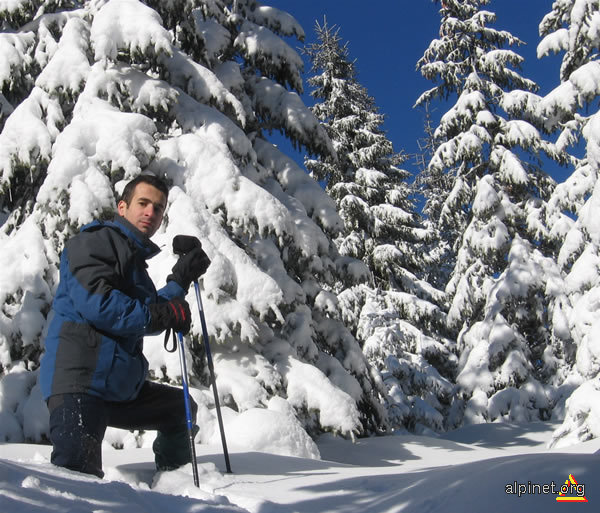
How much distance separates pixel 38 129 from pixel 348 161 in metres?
14.0

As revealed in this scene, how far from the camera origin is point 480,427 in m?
13.0

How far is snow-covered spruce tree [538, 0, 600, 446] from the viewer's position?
831 centimetres

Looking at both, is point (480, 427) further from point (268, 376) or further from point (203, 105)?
point (203, 105)

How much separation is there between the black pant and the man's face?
3.54 ft

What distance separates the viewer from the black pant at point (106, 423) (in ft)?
9.59

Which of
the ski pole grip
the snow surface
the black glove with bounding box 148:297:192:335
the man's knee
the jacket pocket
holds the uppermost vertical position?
the ski pole grip

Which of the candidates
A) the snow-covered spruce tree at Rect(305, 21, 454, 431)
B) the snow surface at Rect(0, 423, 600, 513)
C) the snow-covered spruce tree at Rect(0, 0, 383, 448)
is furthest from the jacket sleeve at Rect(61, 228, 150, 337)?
the snow-covered spruce tree at Rect(305, 21, 454, 431)

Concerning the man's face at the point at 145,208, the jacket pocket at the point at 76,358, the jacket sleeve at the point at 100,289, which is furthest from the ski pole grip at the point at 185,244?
the jacket pocket at the point at 76,358

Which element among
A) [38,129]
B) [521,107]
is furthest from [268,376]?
[521,107]

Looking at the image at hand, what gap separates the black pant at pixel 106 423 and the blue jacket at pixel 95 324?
3.6 inches

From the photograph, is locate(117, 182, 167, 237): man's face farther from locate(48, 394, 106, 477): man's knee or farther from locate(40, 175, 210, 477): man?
locate(48, 394, 106, 477): man's knee

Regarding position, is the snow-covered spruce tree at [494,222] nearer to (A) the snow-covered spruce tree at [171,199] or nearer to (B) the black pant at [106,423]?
(A) the snow-covered spruce tree at [171,199]

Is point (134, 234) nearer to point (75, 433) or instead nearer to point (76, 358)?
point (76, 358)
